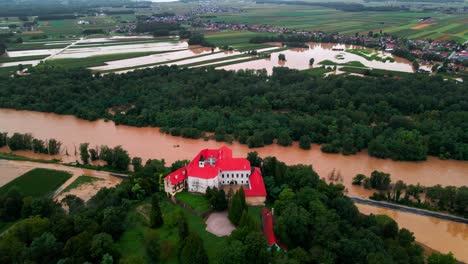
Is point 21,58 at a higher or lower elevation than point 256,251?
higher

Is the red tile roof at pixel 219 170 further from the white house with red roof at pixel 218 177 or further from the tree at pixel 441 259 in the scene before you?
the tree at pixel 441 259

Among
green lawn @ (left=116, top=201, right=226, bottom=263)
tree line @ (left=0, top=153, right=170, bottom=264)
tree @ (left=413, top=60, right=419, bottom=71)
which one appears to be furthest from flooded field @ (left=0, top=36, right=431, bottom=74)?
green lawn @ (left=116, top=201, right=226, bottom=263)

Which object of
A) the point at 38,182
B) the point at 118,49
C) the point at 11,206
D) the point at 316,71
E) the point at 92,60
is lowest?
the point at 38,182

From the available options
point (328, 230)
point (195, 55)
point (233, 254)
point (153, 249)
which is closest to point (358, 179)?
point (328, 230)

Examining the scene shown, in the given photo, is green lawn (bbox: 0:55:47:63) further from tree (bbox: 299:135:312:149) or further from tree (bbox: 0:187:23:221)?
tree (bbox: 299:135:312:149)

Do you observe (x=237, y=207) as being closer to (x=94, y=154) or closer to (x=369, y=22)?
(x=94, y=154)
